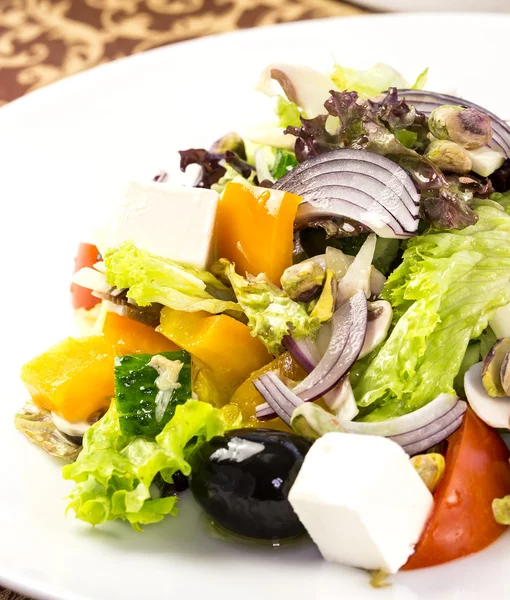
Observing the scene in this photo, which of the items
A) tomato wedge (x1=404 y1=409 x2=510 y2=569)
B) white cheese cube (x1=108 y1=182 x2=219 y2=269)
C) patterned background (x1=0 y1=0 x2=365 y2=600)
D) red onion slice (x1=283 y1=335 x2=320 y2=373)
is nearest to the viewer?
tomato wedge (x1=404 y1=409 x2=510 y2=569)

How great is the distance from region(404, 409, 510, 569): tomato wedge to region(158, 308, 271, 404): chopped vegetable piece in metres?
0.81

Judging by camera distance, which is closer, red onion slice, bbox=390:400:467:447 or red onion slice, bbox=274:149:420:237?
red onion slice, bbox=390:400:467:447

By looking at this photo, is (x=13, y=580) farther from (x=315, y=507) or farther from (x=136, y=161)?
(x=136, y=161)

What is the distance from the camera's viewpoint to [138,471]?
246 cm

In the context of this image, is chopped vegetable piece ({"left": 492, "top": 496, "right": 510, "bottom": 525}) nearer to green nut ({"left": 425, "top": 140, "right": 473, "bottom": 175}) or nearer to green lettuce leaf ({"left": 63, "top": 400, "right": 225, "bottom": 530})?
green lettuce leaf ({"left": 63, "top": 400, "right": 225, "bottom": 530})

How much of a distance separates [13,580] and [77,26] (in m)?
4.72

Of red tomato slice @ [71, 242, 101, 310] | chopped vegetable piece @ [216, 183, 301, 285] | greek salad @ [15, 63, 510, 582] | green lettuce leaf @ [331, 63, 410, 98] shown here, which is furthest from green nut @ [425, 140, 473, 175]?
red tomato slice @ [71, 242, 101, 310]

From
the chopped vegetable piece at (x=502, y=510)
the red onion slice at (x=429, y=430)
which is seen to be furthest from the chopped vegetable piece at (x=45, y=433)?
the chopped vegetable piece at (x=502, y=510)

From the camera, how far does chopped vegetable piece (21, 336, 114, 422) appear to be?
2.93m

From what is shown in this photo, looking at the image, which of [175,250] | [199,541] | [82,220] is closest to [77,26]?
[82,220]

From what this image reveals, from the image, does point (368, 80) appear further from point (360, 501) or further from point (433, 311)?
point (360, 501)

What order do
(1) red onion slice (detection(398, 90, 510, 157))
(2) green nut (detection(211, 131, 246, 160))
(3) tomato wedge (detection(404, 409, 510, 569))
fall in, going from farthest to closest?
(2) green nut (detection(211, 131, 246, 160)) → (1) red onion slice (detection(398, 90, 510, 157)) → (3) tomato wedge (detection(404, 409, 510, 569))

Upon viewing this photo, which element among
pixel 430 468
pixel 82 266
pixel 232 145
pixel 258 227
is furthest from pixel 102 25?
pixel 430 468

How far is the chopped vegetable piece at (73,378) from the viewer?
293 centimetres
